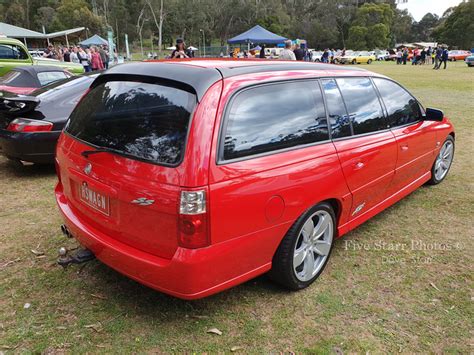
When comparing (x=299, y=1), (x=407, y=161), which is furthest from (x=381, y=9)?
(x=407, y=161)

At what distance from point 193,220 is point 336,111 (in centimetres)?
166

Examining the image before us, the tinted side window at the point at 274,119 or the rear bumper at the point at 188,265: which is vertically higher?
the tinted side window at the point at 274,119

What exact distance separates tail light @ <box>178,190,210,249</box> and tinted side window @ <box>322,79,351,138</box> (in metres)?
1.41

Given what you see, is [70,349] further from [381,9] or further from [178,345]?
[381,9]

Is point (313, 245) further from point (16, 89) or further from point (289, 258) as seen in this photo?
point (16, 89)

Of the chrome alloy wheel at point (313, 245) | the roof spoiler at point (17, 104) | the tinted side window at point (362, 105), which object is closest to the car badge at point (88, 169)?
the chrome alloy wheel at point (313, 245)

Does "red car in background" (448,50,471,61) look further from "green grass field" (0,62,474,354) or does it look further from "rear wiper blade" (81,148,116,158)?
"rear wiper blade" (81,148,116,158)

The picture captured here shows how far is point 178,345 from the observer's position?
2379 mm

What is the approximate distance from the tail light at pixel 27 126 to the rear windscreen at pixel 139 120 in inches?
98.3

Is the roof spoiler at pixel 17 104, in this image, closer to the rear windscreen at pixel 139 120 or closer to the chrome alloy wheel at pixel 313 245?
the rear windscreen at pixel 139 120

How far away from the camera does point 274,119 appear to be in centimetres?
263

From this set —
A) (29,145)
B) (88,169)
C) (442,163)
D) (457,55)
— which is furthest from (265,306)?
(457,55)

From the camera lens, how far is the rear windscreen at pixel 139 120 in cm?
227

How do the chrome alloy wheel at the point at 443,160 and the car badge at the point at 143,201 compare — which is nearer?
the car badge at the point at 143,201
